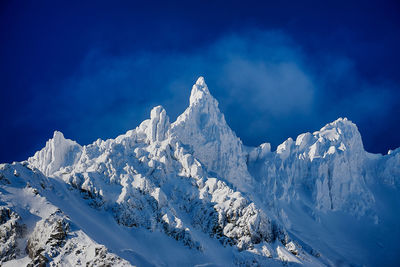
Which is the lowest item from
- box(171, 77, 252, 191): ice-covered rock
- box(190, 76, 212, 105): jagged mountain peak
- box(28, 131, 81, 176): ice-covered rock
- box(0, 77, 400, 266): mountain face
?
box(0, 77, 400, 266): mountain face

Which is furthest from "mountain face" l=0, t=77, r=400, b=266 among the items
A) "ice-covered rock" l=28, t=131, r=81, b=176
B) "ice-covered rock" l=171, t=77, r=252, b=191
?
"ice-covered rock" l=28, t=131, r=81, b=176

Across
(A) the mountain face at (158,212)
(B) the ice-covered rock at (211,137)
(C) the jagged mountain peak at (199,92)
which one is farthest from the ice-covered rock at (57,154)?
(C) the jagged mountain peak at (199,92)

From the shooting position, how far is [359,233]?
19425 cm

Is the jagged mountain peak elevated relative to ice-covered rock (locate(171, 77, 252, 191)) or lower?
elevated

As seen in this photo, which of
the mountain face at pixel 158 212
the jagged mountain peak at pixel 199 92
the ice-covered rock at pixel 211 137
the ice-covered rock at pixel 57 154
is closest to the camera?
the mountain face at pixel 158 212

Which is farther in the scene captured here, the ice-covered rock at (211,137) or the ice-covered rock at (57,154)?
the ice-covered rock at (57,154)

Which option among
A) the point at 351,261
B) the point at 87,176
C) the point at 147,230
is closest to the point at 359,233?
the point at 351,261

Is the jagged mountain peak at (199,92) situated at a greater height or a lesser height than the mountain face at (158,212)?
greater

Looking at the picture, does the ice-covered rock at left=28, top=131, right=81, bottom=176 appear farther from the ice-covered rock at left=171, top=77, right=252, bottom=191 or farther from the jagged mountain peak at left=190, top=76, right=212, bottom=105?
the jagged mountain peak at left=190, top=76, right=212, bottom=105

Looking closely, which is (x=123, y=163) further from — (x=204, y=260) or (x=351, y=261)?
(x=351, y=261)

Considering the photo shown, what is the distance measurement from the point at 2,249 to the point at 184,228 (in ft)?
159

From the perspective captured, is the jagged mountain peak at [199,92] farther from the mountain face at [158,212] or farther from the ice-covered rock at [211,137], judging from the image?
the mountain face at [158,212]

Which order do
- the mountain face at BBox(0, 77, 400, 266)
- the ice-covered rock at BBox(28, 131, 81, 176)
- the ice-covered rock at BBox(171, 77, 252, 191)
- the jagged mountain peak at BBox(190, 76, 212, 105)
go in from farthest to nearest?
the ice-covered rock at BBox(28, 131, 81, 176), the jagged mountain peak at BBox(190, 76, 212, 105), the ice-covered rock at BBox(171, 77, 252, 191), the mountain face at BBox(0, 77, 400, 266)

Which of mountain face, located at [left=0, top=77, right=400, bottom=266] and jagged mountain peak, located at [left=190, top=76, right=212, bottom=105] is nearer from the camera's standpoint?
mountain face, located at [left=0, top=77, right=400, bottom=266]
